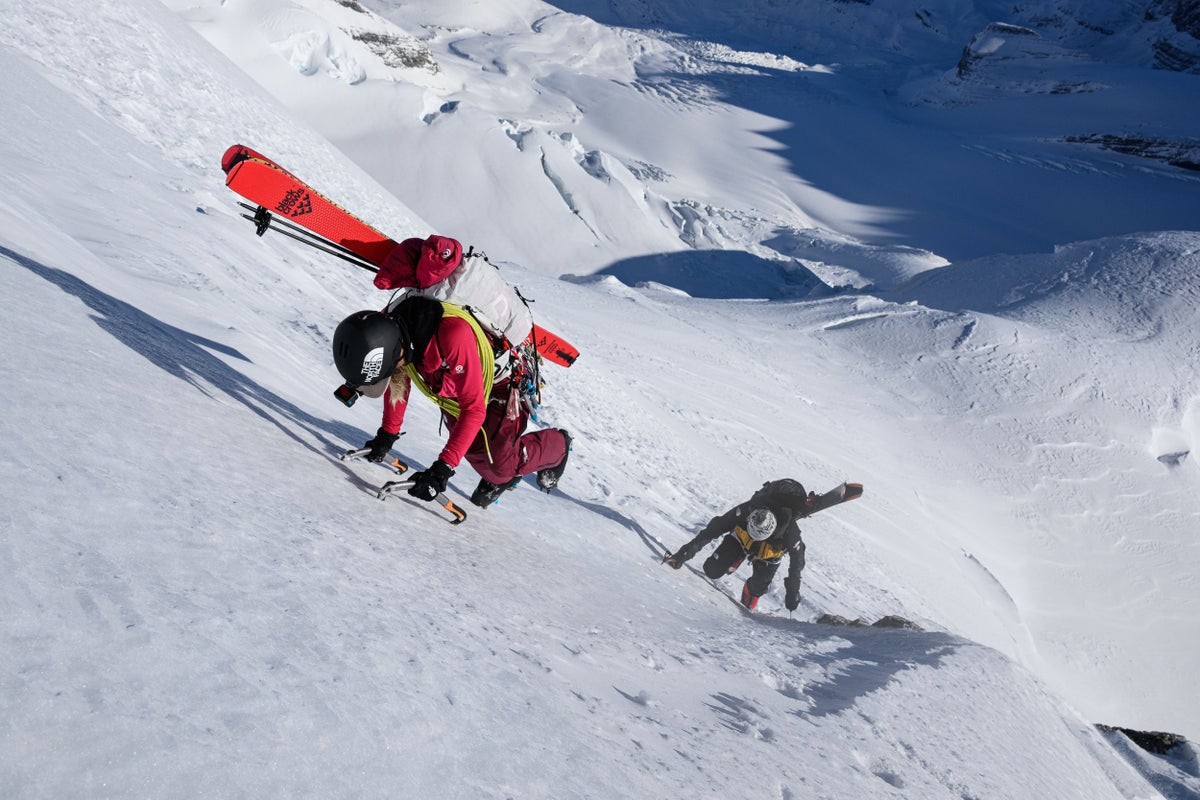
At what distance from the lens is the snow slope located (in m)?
1.50

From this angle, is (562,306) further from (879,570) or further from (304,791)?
(304,791)

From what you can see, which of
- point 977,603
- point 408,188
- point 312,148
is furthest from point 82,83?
point 408,188

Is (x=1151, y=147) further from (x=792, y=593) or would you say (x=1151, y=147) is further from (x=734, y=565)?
(x=734, y=565)

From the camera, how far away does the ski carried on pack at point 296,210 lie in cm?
368

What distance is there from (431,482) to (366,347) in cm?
63

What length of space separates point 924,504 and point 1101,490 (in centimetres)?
402

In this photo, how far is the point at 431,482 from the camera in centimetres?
335

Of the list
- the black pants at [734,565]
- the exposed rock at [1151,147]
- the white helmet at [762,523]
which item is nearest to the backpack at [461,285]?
the white helmet at [762,523]

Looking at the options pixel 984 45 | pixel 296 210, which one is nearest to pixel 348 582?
pixel 296 210

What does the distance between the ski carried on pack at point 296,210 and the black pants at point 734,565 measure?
13.0ft

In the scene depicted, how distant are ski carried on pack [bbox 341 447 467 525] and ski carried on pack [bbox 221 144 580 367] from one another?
91cm

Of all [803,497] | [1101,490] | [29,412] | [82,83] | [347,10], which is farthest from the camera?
[347,10]

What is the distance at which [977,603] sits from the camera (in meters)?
11.2

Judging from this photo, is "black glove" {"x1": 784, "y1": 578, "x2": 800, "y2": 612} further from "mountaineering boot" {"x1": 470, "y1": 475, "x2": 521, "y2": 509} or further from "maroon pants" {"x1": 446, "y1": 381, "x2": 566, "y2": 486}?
"mountaineering boot" {"x1": 470, "y1": 475, "x2": 521, "y2": 509}
